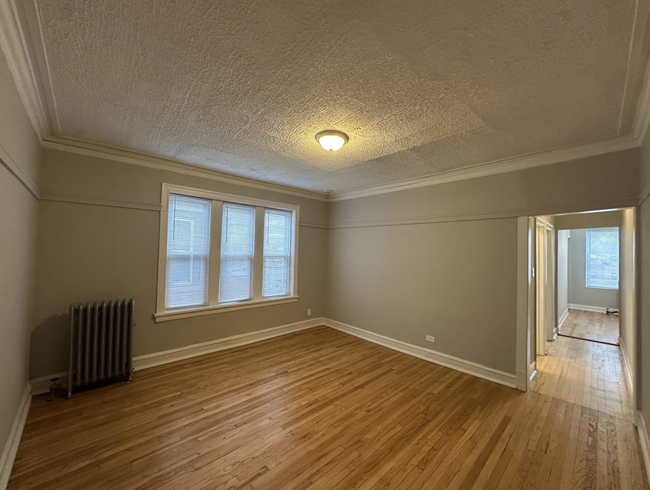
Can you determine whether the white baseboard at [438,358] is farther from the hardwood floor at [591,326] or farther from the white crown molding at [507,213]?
the hardwood floor at [591,326]

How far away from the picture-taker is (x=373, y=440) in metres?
2.16

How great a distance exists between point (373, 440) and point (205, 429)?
1.43 m

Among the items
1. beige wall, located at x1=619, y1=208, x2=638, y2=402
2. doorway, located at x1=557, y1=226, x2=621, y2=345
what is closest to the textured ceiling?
beige wall, located at x1=619, y1=208, x2=638, y2=402

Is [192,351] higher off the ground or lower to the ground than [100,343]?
lower

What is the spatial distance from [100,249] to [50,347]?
3.62 ft

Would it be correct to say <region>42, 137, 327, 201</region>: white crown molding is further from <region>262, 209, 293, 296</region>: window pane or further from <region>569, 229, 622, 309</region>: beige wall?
<region>569, 229, 622, 309</region>: beige wall

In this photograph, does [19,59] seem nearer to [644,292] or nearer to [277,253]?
[277,253]

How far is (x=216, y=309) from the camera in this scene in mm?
3943

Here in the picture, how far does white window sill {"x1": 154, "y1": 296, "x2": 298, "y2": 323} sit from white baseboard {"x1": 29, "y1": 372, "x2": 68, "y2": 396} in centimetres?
97

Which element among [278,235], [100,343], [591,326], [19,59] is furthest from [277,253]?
[591,326]

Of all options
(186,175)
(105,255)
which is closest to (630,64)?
(186,175)

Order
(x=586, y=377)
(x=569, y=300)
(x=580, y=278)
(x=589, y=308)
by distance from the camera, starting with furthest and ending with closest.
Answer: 1. (x=569, y=300)
2. (x=580, y=278)
3. (x=589, y=308)
4. (x=586, y=377)

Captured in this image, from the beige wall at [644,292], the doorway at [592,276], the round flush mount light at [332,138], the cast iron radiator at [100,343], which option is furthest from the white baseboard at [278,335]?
the doorway at [592,276]

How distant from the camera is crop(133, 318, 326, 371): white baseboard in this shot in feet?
11.0
